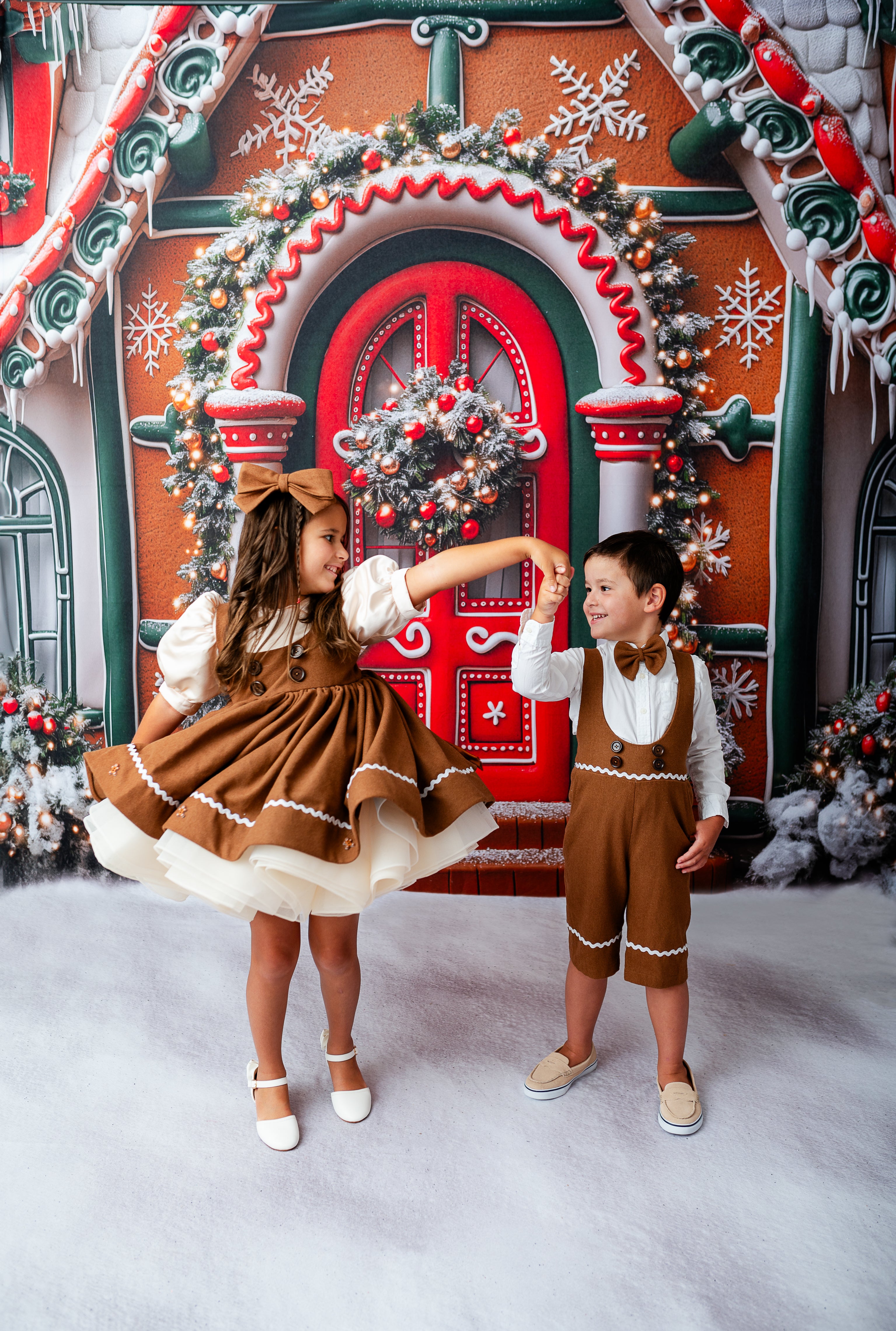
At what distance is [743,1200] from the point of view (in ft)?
5.75

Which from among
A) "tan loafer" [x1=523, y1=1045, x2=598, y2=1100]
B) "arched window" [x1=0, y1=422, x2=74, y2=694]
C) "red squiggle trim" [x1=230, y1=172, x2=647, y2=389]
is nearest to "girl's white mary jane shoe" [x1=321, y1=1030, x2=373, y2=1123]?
"tan loafer" [x1=523, y1=1045, x2=598, y2=1100]

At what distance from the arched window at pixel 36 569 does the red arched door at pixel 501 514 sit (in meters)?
0.99

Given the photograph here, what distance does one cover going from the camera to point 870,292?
2980 mm

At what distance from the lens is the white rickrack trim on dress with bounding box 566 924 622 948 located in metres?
1.97

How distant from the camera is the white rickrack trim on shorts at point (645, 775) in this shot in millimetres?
1892

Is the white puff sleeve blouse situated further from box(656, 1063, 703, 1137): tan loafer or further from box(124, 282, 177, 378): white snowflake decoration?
box(124, 282, 177, 378): white snowflake decoration

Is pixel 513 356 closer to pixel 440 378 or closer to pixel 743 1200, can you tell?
pixel 440 378

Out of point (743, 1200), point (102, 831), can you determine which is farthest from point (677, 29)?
point (743, 1200)

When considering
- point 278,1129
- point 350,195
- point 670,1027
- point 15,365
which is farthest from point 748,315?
point 278,1129

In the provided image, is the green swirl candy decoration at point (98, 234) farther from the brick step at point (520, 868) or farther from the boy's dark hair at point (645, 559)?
the brick step at point (520, 868)

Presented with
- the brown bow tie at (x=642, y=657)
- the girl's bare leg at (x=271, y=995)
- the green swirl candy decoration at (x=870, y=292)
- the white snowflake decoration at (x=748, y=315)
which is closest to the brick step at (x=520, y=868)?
the girl's bare leg at (x=271, y=995)

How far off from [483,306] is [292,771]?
2008 mm

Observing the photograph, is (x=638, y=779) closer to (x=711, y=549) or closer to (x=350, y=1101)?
(x=350, y=1101)

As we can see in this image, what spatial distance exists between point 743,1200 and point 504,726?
173cm
